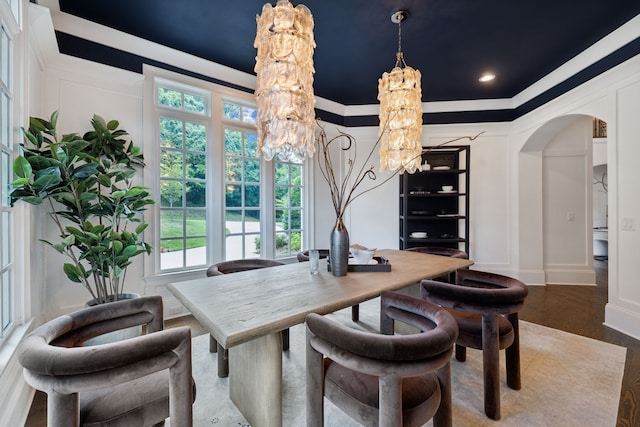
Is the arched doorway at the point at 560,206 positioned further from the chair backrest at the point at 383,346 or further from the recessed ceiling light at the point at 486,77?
the chair backrest at the point at 383,346

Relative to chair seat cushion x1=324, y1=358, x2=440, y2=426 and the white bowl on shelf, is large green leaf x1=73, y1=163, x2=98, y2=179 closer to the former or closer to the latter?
the white bowl on shelf

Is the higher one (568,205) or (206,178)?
(206,178)

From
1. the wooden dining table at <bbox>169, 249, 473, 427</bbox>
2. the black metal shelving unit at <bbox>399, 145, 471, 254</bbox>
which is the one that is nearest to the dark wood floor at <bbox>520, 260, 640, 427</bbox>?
the black metal shelving unit at <bbox>399, 145, 471, 254</bbox>

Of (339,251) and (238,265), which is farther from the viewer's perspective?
(238,265)

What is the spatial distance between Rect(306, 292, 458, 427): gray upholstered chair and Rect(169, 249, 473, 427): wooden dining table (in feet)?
0.65

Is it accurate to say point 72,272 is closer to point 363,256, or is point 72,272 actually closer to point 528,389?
point 363,256

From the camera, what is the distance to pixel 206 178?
337cm

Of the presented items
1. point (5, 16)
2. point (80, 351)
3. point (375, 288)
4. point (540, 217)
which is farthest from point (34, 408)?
point (540, 217)

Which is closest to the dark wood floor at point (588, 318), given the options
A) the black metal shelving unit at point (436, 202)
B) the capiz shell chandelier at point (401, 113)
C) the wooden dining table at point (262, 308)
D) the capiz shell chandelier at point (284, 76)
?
the black metal shelving unit at point (436, 202)

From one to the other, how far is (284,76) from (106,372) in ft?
5.55

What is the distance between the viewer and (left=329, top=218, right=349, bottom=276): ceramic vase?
189 cm

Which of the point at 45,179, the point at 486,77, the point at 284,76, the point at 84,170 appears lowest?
the point at 45,179

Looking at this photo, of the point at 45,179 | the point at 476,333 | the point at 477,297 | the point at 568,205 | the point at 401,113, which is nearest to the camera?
the point at 477,297

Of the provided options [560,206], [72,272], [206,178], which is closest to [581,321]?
[560,206]
